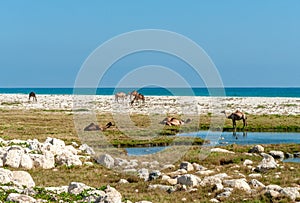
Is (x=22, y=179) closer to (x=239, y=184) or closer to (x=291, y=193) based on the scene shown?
(x=239, y=184)

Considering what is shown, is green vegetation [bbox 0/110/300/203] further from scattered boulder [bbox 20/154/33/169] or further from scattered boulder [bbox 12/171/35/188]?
scattered boulder [bbox 12/171/35/188]

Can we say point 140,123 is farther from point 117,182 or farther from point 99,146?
point 117,182

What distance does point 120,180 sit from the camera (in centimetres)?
1812

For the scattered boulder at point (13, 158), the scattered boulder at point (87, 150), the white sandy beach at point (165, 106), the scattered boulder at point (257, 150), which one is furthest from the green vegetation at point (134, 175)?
the white sandy beach at point (165, 106)

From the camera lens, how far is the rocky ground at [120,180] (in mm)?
13078

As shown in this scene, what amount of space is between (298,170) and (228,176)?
3504 mm

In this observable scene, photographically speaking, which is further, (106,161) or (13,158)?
(106,161)

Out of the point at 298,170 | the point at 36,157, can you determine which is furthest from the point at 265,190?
the point at 36,157

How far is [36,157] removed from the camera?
20.5 metres

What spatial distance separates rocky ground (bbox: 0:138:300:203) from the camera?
42.9 ft

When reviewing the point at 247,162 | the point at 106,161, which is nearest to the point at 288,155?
the point at 247,162

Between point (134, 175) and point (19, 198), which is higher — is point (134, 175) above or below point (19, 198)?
below

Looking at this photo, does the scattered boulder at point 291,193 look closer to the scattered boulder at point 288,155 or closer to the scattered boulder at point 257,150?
the scattered boulder at point 257,150

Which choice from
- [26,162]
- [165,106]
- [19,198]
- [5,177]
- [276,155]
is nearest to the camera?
[19,198]
